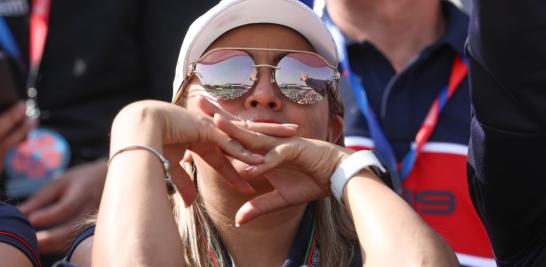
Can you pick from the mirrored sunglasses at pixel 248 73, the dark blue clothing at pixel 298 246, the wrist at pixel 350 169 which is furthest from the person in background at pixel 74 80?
the wrist at pixel 350 169

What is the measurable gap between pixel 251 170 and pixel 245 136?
0.09 m

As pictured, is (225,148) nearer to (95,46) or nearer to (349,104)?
(349,104)

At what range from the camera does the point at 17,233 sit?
2.72 metres

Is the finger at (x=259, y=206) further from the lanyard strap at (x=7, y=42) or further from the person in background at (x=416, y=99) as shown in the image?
the lanyard strap at (x=7, y=42)

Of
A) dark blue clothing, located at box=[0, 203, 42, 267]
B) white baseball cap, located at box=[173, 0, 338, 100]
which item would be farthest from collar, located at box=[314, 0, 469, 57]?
dark blue clothing, located at box=[0, 203, 42, 267]

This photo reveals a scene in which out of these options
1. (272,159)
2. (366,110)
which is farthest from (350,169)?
(366,110)

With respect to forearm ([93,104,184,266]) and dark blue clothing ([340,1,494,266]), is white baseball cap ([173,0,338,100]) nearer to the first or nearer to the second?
forearm ([93,104,184,266])

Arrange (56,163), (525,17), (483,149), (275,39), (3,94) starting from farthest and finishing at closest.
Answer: (56,163), (3,94), (275,39), (483,149), (525,17)

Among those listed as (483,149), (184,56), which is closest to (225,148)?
(184,56)

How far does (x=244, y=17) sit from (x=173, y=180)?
1.73ft

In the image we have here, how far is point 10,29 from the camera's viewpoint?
4172 millimetres

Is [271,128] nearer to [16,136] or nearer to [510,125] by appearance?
[510,125]

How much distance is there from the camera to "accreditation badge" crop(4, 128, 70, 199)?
13.3ft

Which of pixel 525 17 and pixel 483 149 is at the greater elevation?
pixel 525 17
